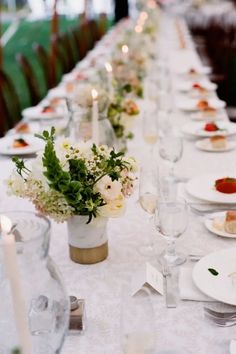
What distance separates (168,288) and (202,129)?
4.50 feet

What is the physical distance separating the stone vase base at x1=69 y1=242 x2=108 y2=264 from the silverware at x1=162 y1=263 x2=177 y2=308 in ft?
0.52

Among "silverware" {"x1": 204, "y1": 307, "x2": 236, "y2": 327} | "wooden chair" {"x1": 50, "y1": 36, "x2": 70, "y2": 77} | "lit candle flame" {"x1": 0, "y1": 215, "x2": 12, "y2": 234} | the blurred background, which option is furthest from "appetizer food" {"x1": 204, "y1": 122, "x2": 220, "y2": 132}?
"wooden chair" {"x1": 50, "y1": 36, "x2": 70, "y2": 77}

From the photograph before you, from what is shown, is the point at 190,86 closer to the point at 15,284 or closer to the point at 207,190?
the point at 207,190

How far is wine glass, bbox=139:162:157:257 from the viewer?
1509 mm

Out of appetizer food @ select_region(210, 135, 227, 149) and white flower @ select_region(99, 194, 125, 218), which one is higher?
white flower @ select_region(99, 194, 125, 218)

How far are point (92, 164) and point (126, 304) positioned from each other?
397 mm

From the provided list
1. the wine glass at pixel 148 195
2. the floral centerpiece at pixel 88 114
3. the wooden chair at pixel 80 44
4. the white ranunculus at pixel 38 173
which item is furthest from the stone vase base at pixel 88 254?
the wooden chair at pixel 80 44

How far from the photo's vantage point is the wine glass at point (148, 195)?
4.95 feet

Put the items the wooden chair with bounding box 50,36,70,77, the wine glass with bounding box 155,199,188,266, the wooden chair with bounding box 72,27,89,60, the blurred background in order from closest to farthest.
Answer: the wine glass with bounding box 155,199,188,266, the blurred background, the wooden chair with bounding box 50,36,70,77, the wooden chair with bounding box 72,27,89,60

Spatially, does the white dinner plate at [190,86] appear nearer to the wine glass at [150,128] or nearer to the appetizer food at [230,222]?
the wine glass at [150,128]

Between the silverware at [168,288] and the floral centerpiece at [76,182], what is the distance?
0.18m

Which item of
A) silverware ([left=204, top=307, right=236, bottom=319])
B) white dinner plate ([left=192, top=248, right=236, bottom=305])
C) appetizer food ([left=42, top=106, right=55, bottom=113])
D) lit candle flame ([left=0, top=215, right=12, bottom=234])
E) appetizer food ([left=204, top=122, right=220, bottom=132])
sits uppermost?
lit candle flame ([left=0, top=215, right=12, bottom=234])

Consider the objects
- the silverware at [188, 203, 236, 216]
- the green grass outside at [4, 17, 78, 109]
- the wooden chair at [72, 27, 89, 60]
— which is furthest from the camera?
the green grass outside at [4, 17, 78, 109]

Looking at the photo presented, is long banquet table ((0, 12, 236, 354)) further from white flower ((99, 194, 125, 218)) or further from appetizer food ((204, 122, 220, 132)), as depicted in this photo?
appetizer food ((204, 122, 220, 132))
